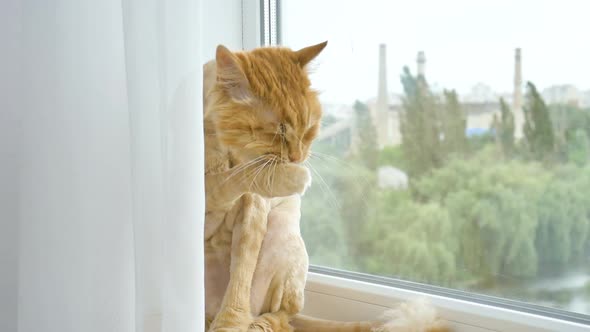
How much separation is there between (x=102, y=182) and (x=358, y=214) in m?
0.96

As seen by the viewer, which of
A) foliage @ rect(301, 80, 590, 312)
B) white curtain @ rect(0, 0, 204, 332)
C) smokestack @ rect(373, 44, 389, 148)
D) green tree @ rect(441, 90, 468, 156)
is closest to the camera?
white curtain @ rect(0, 0, 204, 332)

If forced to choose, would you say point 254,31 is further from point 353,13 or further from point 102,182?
point 102,182

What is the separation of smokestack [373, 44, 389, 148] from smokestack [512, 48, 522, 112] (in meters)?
0.36

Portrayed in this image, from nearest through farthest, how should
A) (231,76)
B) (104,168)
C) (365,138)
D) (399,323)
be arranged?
(104,168) < (231,76) < (399,323) < (365,138)

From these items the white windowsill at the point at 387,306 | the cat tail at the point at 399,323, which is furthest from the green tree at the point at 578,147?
the cat tail at the point at 399,323

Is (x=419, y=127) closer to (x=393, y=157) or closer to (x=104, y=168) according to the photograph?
(x=393, y=157)

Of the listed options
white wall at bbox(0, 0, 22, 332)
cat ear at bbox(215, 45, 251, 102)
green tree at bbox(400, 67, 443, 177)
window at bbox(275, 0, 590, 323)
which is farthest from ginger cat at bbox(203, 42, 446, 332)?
green tree at bbox(400, 67, 443, 177)

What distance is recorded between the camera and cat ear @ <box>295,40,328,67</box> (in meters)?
1.09

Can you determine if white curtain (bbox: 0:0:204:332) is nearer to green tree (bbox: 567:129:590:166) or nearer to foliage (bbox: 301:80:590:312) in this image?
foliage (bbox: 301:80:590:312)

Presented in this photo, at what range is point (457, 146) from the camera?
1.39 m

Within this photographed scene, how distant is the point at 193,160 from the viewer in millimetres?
769

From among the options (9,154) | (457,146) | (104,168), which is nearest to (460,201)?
(457,146)

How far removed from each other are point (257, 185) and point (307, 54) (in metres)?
0.30

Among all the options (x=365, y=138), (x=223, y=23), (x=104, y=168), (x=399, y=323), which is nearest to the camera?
(x=104, y=168)
